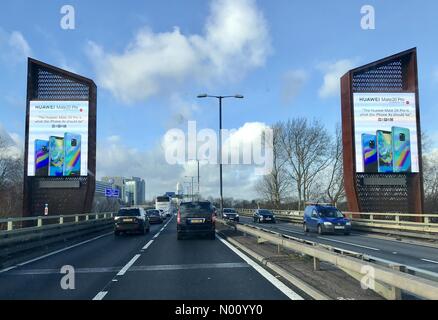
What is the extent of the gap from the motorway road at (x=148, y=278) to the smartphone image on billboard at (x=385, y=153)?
23.6m

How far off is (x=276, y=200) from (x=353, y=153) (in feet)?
122

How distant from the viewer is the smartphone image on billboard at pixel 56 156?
38.2 m

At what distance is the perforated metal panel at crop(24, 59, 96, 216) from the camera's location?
38.8 metres

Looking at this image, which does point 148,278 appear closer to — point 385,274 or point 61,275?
point 61,275

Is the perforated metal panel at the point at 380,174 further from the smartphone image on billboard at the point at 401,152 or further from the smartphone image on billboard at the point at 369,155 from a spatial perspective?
the smartphone image on billboard at the point at 369,155

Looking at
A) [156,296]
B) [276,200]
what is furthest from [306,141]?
[156,296]

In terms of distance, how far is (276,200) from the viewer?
72875 millimetres

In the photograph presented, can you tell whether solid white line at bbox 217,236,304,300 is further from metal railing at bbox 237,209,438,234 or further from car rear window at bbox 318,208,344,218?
car rear window at bbox 318,208,344,218

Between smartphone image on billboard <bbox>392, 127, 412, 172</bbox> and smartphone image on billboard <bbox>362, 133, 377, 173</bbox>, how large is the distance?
1.51 m

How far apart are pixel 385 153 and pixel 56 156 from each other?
2640 centimetres

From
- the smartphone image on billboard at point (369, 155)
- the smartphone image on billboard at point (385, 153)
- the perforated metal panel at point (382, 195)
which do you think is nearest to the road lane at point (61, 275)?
the smartphone image on billboard at point (369, 155)

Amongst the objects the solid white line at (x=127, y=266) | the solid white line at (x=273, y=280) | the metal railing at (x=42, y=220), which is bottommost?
the solid white line at (x=127, y=266)
